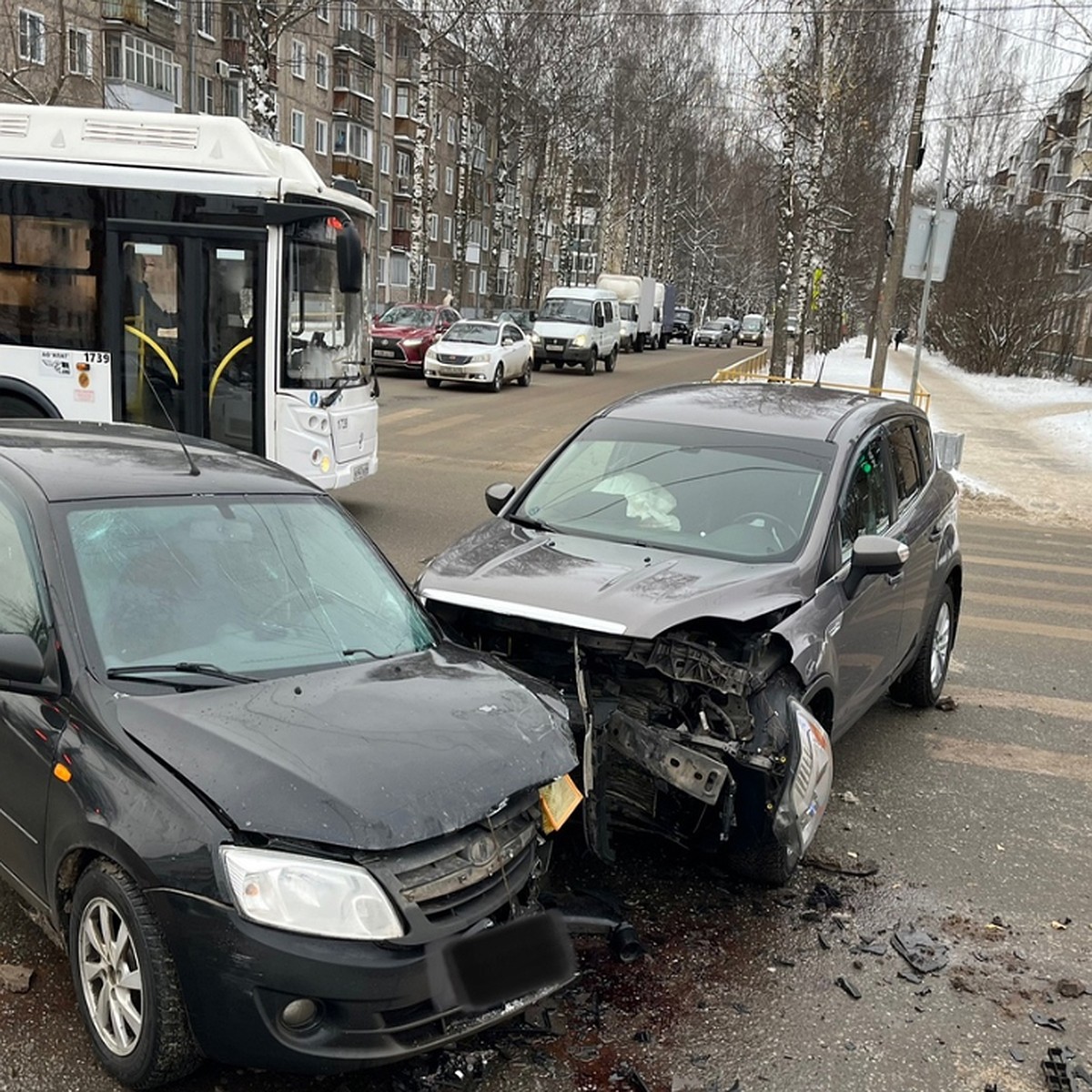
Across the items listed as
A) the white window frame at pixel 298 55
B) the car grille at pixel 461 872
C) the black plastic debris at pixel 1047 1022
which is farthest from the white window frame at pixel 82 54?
the black plastic debris at pixel 1047 1022

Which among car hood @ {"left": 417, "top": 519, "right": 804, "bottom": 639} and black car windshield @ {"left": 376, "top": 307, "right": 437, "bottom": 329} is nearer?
car hood @ {"left": 417, "top": 519, "right": 804, "bottom": 639}

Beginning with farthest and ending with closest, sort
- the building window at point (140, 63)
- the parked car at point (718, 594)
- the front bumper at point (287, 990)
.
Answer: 1. the building window at point (140, 63)
2. the parked car at point (718, 594)
3. the front bumper at point (287, 990)

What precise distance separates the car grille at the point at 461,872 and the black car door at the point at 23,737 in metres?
1.08

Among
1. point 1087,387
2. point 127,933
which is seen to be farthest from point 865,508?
point 1087,387

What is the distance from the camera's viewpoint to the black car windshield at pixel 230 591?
130 inches

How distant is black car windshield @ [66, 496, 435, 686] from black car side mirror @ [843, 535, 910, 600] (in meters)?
1.89

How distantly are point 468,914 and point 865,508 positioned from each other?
10.6 ft

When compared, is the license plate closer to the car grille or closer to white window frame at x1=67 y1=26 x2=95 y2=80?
the car grille

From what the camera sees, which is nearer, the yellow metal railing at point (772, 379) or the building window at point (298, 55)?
the yellow metal railing at point (772, 379)

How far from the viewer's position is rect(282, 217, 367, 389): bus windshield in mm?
9359

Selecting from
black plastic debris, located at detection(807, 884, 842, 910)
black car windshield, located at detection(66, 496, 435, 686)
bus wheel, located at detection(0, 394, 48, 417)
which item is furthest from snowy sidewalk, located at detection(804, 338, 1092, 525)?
black car windshield, located at detection(66, 496, 435, 686)

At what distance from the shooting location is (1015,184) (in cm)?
6544

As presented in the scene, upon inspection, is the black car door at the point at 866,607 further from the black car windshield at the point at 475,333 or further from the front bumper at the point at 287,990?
the black car windshield at the point at 475,333

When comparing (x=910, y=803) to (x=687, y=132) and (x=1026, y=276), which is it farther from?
(x=687, y=132)
